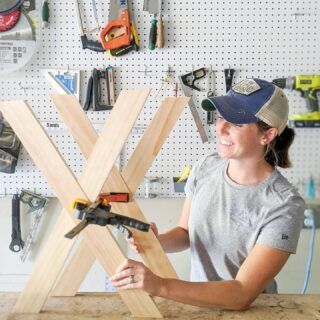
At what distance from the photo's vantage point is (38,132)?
32.3 inches

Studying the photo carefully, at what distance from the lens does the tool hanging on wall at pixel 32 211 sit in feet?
5.50

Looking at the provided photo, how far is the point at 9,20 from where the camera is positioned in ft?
5.24

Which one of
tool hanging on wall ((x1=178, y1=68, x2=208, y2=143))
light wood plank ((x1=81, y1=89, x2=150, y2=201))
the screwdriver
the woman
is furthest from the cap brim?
the screwdriver

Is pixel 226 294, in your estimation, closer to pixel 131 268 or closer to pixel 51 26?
pixel 131 268

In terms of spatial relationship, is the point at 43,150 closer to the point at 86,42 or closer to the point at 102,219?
the point at 102,219

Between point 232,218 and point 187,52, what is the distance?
83 centimetres

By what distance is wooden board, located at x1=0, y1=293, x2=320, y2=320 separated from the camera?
0.86m

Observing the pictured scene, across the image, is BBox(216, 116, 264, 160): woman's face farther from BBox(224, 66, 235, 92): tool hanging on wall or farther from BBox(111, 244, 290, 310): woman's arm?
BBox(224, 66, 235, 92): tool hanging on wall

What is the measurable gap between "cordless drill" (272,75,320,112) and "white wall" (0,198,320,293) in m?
0.54

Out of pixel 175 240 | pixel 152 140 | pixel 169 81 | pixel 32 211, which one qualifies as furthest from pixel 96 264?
pixel 152 140

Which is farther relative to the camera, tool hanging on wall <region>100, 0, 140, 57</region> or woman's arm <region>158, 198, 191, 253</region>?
tool hanging on wall <region>100, 0, 140, 57</region>

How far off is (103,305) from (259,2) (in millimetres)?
1269

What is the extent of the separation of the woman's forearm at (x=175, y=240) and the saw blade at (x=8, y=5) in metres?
1.04

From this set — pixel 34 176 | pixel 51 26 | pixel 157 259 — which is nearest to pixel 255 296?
pixel 157 259
